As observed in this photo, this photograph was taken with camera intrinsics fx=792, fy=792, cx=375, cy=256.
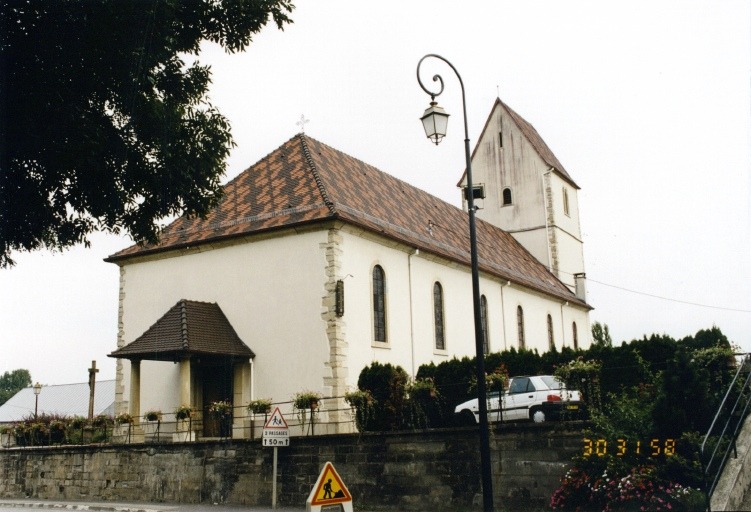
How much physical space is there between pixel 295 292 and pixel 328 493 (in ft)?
48.1

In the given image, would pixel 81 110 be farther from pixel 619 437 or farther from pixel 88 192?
pixel 619 437

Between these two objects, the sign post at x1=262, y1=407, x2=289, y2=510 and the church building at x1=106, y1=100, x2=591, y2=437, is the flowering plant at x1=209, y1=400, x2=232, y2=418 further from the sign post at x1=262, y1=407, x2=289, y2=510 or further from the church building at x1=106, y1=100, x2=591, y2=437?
the sign post at x1=262, y1=407, x2=289, y2=510

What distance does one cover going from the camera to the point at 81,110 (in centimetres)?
1051

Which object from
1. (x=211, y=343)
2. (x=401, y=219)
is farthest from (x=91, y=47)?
(x=401, y=219)

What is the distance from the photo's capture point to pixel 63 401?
67.5 meters

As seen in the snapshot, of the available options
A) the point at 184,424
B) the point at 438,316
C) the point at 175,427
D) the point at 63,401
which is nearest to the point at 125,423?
the point at 175,427

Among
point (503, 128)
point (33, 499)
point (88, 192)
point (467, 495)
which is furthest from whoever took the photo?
point (503, 128)

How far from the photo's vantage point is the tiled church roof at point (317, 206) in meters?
24.8

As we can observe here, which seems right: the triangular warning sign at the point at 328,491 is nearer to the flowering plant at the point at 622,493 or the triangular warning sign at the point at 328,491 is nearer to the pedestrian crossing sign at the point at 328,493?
the pedestrian crossing sign at the point at 328,493

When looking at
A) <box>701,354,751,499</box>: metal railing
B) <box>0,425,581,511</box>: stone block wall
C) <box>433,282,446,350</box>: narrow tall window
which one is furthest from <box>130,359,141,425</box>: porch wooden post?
<box>701,354,751,499</box>: metal railing

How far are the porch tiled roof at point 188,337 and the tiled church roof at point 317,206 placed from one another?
7.54 ft

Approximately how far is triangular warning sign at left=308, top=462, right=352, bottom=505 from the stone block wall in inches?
263

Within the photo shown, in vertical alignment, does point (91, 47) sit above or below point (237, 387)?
above

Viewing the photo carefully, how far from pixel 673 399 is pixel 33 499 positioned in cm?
1840
